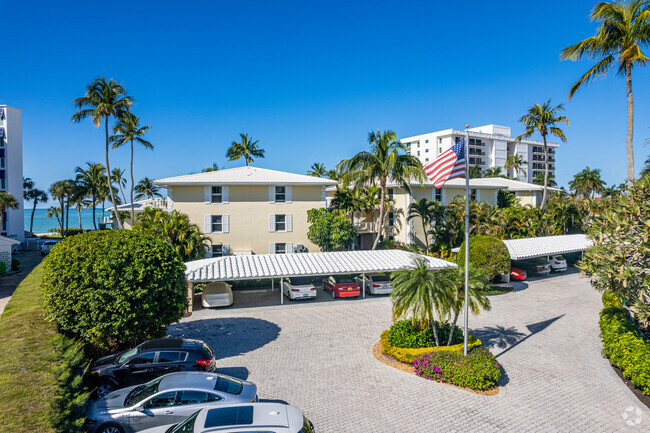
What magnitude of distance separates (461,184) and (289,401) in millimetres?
32973

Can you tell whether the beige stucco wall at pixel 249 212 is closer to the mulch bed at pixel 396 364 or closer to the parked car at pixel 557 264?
the mulch bed at pixel 396 364

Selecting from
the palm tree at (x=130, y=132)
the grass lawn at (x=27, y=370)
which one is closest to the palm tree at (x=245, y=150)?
the palm tree at (x=130, y=132)

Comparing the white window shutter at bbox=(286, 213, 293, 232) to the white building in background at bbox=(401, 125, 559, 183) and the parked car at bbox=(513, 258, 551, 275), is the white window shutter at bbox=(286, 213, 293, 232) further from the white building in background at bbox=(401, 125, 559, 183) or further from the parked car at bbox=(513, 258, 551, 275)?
the white building in background at bbox=(401, 125, 559, 183)

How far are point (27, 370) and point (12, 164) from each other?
56.0 meters

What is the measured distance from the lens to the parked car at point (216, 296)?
2245cm

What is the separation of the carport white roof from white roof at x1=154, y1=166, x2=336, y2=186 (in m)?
8.36

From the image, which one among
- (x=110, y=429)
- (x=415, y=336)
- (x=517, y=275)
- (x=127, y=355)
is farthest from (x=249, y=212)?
(x=110, y=429)

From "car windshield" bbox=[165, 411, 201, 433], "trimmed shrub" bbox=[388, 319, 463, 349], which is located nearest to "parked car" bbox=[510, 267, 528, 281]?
"trimmed shrub" bbox=[388, 319, 463, 349]

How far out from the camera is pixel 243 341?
1694cm

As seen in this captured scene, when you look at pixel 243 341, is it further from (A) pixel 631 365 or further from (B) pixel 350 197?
(B) pixel 350 197

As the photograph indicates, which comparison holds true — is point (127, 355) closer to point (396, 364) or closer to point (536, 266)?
point (396, 364)

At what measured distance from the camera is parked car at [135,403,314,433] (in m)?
7.27

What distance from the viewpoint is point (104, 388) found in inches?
450

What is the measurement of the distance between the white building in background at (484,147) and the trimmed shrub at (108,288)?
3227 inches
